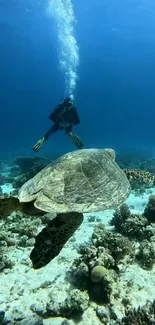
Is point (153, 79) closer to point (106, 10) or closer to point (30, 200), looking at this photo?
point (106, 10)

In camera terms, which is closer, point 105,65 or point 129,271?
point 129,271

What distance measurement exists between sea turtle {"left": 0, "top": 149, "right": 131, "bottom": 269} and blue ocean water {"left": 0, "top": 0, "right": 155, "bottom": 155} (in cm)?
3391

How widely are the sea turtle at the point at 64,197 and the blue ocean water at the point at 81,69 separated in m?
33.9

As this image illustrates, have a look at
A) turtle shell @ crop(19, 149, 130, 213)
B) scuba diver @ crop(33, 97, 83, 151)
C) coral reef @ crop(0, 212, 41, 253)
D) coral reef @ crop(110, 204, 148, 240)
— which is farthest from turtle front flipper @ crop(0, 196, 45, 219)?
scuba diver @ crop(33, 97, 83, 151)

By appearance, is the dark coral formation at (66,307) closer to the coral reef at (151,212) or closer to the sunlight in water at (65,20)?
the coral reef at (151,212)

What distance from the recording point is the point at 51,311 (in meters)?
4.86

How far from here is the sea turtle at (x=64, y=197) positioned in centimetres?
410

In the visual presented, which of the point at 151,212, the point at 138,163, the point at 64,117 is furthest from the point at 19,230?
the point at 138,163

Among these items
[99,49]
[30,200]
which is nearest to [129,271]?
[30,200]

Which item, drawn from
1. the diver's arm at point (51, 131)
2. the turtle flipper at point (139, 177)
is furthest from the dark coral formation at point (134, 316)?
the diver's arm at point (51, 131)

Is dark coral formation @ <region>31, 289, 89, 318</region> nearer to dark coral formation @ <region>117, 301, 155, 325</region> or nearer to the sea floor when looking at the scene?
the sea floor

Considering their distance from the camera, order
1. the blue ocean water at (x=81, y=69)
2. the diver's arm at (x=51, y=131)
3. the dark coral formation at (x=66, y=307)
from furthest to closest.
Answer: the blue ocean water at (x=81, y=69) → the diver's arm at (x=51, y=131) → the dark coral formation at (x=66, y=307)

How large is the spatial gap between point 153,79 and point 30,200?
438 feet

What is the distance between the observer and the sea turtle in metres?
4.10
